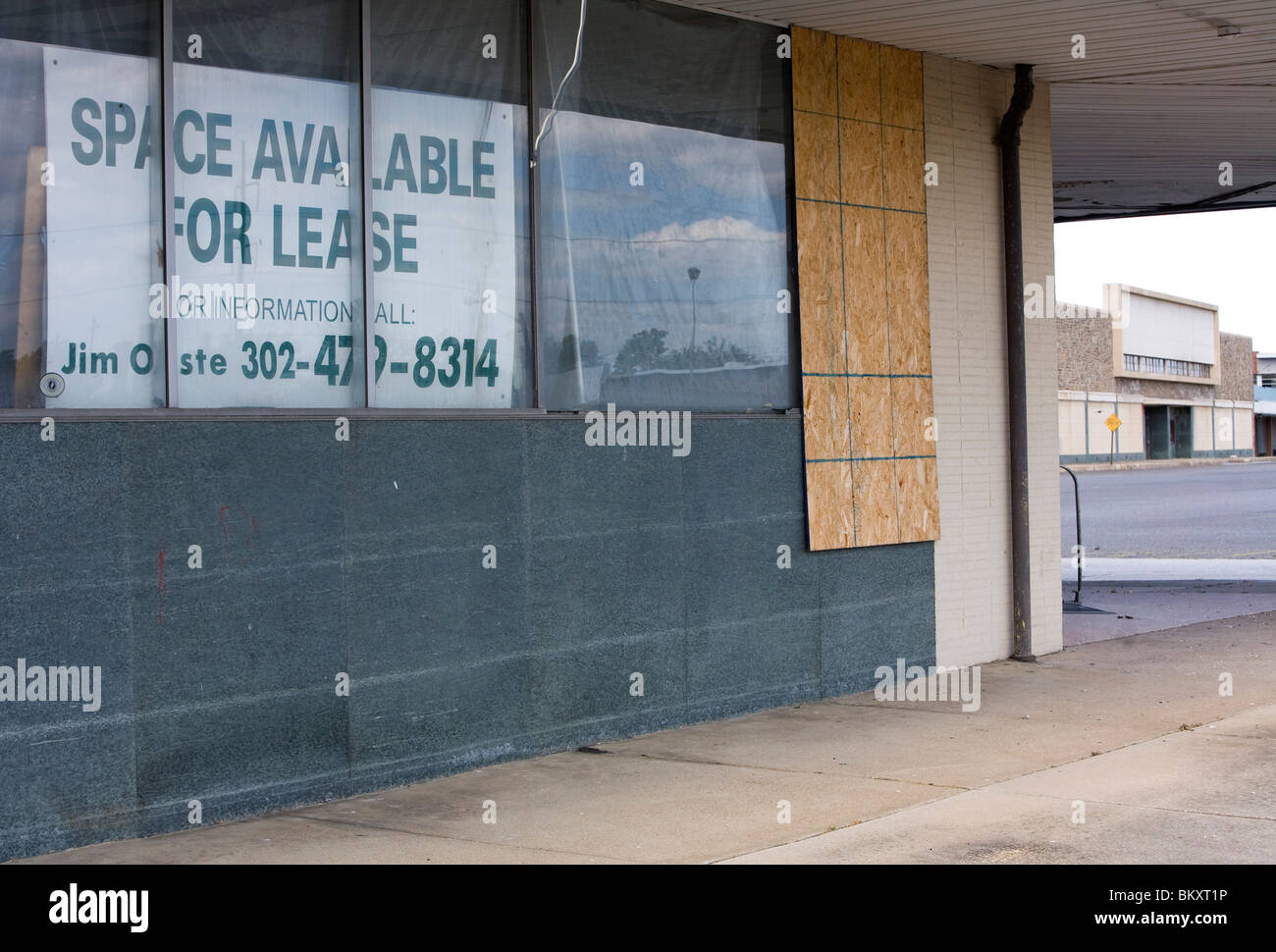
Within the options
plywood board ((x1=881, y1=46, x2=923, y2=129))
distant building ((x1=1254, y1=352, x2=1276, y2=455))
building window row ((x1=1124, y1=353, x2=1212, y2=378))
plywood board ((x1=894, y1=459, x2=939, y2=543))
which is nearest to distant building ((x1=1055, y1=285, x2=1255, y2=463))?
building window row ((x1=1124, y1=353, x2=1212, y2=378))

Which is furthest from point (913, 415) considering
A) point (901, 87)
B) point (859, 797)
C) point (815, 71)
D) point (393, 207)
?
point (393, 207)

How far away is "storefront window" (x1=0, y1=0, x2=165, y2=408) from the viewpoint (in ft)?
20.8

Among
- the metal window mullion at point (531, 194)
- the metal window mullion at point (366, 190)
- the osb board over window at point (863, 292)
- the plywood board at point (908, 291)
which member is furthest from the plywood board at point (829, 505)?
the metal window mullion at point (366, 190)

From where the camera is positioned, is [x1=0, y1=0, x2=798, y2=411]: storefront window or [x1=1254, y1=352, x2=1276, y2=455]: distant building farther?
[x1=1254, y1=352, x2=1276, y2=455]: distant building

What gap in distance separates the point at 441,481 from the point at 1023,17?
17.0ft

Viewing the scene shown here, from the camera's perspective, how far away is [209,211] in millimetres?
6977

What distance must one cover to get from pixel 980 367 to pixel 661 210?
3.43m

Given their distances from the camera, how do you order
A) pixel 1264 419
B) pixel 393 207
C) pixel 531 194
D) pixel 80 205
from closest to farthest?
pixel 80 205, pixel 393 207, pixel 531 194, pixel 1264 419

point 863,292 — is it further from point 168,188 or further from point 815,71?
point 168,188

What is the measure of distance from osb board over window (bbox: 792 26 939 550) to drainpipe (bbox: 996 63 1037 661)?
1.00m

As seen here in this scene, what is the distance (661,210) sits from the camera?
917cm

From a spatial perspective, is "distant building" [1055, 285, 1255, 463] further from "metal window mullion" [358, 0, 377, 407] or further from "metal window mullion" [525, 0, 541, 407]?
Result: "metal window mullion" [358, 0, 377, 407]

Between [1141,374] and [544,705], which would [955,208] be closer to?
[544,705]

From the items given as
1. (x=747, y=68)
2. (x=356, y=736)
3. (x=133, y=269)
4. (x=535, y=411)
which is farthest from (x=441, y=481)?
(x=747, y=68)
